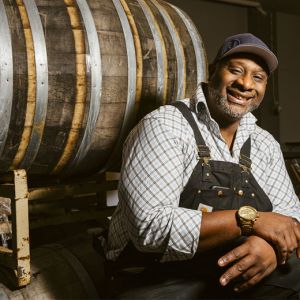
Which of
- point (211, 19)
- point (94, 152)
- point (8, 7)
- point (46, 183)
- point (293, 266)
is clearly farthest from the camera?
point (211, 19)

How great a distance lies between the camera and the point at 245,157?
6.61 feet

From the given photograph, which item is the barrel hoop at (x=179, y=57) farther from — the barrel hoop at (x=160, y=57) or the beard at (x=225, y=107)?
the beard at (x=225, y=107)

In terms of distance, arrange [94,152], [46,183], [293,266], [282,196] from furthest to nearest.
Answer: [46,183], [94,152], [282,196], [293,266]

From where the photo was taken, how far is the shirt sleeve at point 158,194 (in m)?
1.64

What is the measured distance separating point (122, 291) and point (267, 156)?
876 millimetres

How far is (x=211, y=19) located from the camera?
21.1ft

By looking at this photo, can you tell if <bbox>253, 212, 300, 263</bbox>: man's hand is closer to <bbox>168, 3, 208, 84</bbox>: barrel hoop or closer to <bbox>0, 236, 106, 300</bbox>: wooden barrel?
<bbox>0, 236, 106, 300</bbox>: wooden barrel

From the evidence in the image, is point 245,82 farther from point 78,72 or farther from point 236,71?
point 78,72

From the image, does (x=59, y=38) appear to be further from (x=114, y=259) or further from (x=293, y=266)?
(x=293, y=266)

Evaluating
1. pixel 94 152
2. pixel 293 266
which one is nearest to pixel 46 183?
pixel 94 152

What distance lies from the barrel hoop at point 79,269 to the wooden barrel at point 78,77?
392 millimetres

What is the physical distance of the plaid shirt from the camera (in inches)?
65.0

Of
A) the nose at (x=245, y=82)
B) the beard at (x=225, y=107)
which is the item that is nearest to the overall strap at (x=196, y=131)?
the beard at (x=225, y=107)

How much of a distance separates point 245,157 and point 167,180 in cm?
46
